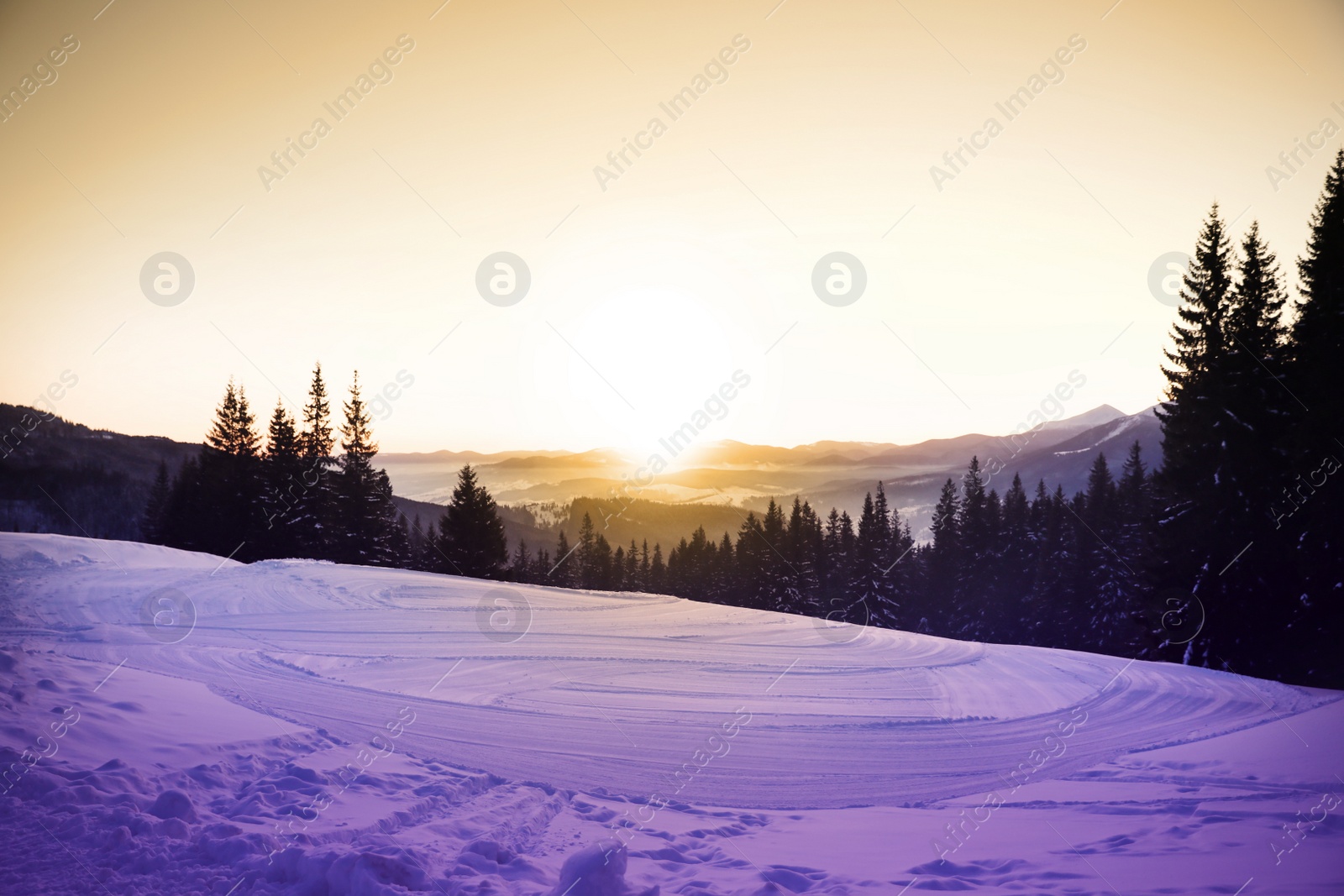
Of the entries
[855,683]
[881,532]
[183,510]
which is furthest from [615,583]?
[855,683]

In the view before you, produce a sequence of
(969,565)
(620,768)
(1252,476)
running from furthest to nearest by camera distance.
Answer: (969,565) < (1252,476) < (620,768)

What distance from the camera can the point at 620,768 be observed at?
6.22 metres

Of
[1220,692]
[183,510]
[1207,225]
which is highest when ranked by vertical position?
[1207,225]

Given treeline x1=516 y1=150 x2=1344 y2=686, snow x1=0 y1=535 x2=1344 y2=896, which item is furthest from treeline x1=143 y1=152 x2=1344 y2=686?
snow x1=0 y1=535 x2=1344 y2=896

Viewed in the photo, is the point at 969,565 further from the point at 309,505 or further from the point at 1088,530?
the point at 309,505

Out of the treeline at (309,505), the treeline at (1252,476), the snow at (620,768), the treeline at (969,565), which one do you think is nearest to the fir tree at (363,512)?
the treeline at (309,505)

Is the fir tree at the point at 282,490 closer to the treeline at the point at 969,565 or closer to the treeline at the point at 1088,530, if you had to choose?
the treeline at the point at 1088,530

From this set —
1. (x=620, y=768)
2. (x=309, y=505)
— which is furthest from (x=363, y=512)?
(x=620, y=768)

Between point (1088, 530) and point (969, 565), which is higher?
point (1088, 530)

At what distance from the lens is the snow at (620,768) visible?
404 cm

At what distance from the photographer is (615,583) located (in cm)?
7106

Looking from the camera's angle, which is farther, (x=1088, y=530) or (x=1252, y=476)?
(x=1088, y=530)

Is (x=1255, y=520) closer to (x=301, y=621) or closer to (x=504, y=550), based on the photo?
(x=301, y=621)

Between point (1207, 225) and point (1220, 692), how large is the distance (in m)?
17.6
